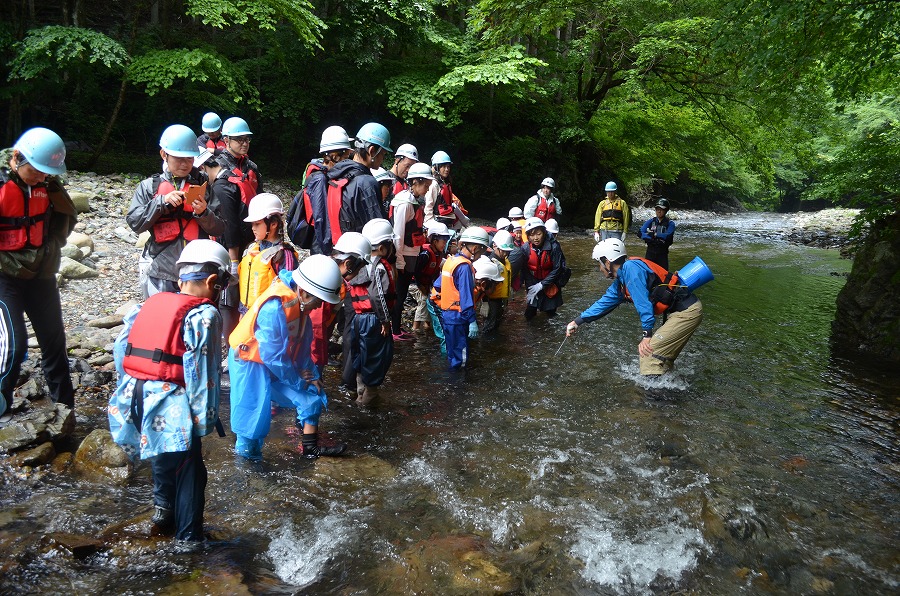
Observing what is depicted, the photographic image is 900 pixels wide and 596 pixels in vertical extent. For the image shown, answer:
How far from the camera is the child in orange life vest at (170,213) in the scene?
4520 mm

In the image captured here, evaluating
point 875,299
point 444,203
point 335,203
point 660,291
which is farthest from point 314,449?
point 875,299

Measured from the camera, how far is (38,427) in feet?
14.3

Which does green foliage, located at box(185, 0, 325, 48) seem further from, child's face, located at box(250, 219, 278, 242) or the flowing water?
the flowing water

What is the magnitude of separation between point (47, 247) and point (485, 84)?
17.0 m

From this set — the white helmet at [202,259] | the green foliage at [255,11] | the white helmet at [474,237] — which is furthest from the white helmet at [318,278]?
the green foliage at [255,11]

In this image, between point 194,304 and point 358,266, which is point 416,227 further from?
point 194,304

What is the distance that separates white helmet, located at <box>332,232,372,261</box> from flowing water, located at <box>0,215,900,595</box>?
1.62m

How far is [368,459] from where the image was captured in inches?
189

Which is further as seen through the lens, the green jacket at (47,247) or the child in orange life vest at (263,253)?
the child in orange life vest at (263,253)

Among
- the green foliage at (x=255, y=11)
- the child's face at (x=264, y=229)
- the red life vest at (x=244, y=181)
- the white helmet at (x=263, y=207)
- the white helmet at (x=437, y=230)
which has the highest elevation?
the green foliage at (x=255, y=11)

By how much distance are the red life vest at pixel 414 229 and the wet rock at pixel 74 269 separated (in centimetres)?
428

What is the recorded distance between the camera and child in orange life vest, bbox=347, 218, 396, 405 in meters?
5.41

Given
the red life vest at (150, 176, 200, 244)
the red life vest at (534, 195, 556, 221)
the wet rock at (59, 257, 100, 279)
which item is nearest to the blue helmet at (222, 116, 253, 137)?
the red life vest at (150, 176, 200, 244)

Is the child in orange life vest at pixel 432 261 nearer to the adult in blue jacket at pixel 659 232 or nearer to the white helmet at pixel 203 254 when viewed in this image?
the white helmet at pixel 203 254
